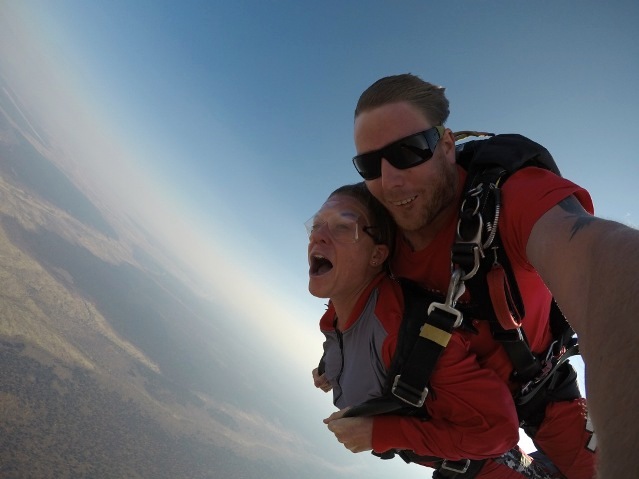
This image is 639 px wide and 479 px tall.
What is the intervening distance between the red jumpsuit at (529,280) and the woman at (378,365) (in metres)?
0.23

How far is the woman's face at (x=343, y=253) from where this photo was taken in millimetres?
3113

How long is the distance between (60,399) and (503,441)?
433 feet

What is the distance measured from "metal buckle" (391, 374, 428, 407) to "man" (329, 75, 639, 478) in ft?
1.20

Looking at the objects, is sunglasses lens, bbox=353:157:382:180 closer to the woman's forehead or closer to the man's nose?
the man's nose

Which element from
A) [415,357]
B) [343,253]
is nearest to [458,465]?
[415,357]

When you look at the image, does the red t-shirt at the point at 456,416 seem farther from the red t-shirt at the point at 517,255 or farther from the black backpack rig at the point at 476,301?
the red t-shirt at the point at 517,255

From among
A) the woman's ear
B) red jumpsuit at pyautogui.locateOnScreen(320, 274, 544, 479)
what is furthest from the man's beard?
red jumpsuit at pyautogui.locateOnScreen(320, 274, 544, 479)

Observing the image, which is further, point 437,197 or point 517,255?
point 437,197

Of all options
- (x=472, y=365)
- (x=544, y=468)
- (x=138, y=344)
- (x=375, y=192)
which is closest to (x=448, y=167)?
(x=375, y=192)

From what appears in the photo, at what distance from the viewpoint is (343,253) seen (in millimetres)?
3123

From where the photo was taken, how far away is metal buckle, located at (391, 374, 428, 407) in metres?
2.25

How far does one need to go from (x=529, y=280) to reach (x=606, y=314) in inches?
61.3

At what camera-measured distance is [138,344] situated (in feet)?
550

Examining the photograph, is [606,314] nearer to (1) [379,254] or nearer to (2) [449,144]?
(2) [449,144]
